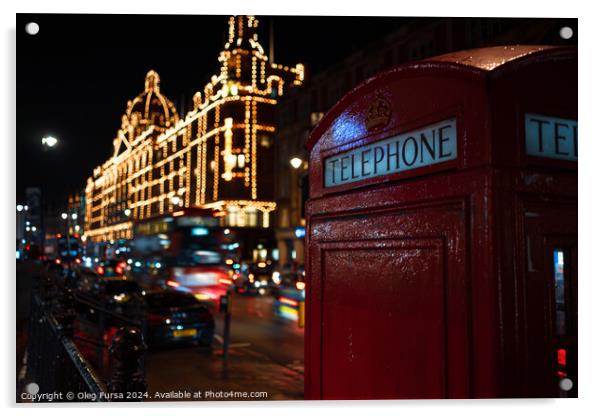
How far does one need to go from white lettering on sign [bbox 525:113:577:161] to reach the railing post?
2884 millimetres

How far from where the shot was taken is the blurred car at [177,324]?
1091 centimetres

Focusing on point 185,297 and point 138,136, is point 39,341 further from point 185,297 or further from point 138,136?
point 138,136

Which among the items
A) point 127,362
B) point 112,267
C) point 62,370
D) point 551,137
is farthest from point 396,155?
point 112,267

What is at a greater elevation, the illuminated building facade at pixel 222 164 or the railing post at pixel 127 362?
the illuminated building facade at pixel 222 164

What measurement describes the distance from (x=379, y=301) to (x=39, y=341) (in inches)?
258

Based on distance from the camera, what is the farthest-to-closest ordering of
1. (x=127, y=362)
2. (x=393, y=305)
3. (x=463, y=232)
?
(x=127, y=362) < (x=393, y=305) < (x=463, y=232)

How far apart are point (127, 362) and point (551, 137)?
3.09 meters

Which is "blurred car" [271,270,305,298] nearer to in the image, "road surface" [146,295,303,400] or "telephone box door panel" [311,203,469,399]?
"road surface" [146,295,303,400]

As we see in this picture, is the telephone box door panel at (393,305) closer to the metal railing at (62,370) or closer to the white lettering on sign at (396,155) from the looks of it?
the white lettering on sign at (396,155)

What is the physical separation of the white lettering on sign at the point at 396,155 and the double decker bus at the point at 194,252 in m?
17.7

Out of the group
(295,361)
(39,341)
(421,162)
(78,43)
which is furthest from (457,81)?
(295,361)

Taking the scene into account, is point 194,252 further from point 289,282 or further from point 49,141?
point 49,141

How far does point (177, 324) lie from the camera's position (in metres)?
11.1

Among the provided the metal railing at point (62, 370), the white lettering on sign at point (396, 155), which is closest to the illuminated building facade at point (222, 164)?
the metal railing at point (62, 370)
